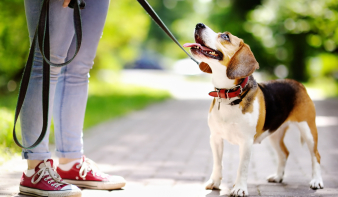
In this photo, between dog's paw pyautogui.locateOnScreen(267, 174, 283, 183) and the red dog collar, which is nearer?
the red dog collar

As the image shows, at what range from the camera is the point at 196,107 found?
12.6 m

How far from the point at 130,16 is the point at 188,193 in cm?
1475

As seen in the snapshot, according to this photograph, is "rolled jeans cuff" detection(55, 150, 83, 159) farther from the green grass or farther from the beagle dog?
the green grass

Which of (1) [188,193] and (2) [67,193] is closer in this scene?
(2) [67,193]

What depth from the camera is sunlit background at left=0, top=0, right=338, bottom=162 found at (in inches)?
470

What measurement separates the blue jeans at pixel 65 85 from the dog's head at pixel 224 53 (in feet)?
2.65

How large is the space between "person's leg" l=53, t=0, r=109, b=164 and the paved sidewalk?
45cm

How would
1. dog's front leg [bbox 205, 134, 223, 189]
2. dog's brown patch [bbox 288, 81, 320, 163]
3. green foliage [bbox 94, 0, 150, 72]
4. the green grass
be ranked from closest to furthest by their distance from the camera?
dog's front leg [bbox 205, 134, 223, 189] → dog's brown patch [bbox 288, 81, 320, 163] → the green grass → green foliage [bbox 94, 0, 150, 72]

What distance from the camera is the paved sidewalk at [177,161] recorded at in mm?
3652

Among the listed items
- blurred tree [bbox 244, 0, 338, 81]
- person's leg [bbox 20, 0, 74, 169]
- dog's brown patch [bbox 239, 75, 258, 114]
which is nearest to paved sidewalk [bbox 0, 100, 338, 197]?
person's leg [bbox 20, 0, 74, 169]

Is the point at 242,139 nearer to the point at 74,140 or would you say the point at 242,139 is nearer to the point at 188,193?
the point at 188,193

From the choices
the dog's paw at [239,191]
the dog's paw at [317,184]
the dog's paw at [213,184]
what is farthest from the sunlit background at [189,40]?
the dog's paw at [317,184]

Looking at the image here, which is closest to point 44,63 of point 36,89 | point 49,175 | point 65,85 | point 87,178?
point 36,89

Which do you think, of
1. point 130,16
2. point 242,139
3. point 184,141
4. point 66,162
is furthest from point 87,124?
point 130,16
